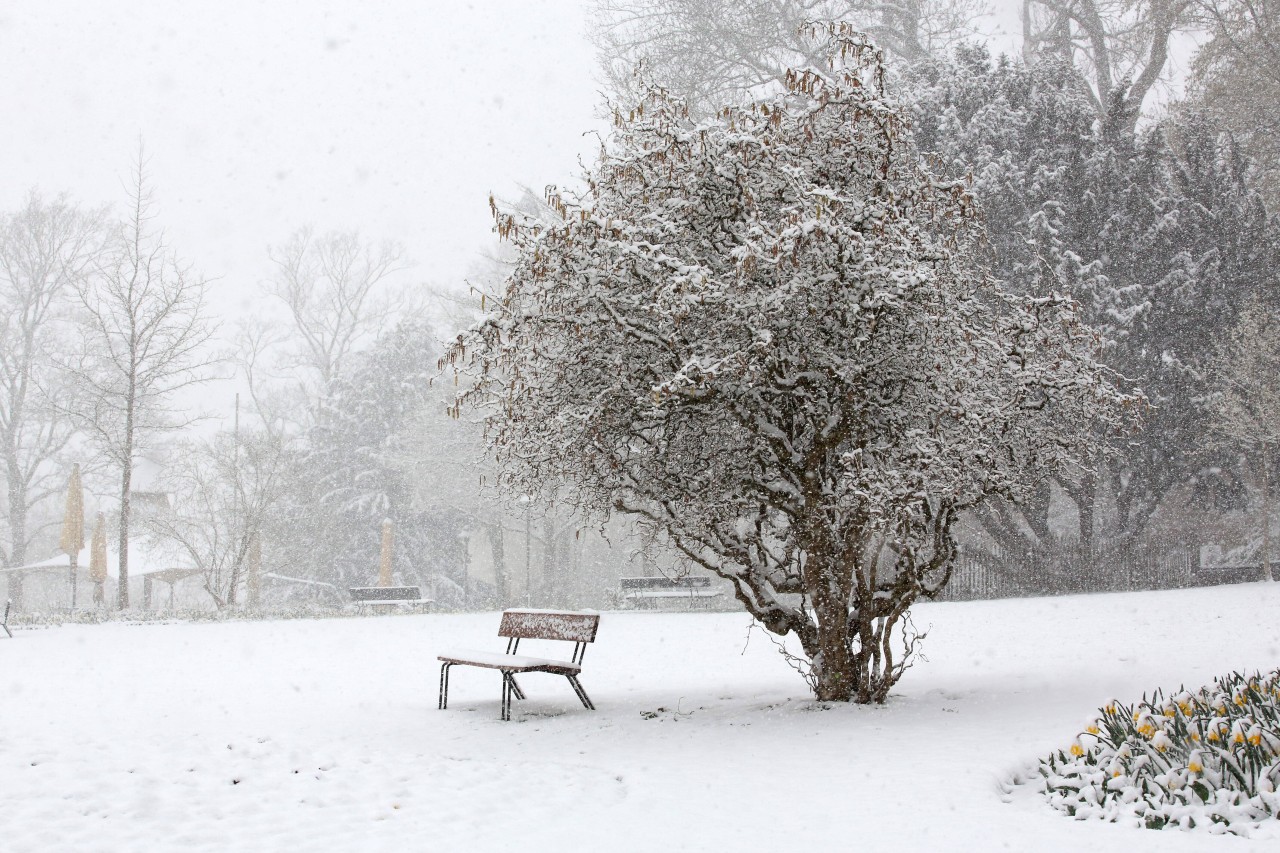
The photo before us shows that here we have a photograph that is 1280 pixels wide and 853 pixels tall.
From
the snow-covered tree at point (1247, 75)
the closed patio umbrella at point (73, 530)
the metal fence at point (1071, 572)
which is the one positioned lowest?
the metal fence at point (1071, 572)

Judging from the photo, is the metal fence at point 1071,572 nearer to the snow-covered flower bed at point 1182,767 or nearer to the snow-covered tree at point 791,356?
the snow-covered tree at point 791,356

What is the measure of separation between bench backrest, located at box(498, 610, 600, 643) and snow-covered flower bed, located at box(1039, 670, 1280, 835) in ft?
14.1

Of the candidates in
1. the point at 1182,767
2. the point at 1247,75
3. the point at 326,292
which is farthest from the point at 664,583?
the point at 326,292

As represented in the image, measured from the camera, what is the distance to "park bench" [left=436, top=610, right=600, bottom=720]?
8.92m

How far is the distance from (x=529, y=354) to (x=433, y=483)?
22584mm

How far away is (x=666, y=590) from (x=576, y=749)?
15.2 meters

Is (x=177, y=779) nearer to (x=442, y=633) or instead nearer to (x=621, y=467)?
(x=621, y=467)

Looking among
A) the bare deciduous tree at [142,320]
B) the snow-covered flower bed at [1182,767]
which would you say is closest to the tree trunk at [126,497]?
the bare deciduous tree at [142,320]

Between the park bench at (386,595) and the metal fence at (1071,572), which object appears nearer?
the metal fence at (1071,572)

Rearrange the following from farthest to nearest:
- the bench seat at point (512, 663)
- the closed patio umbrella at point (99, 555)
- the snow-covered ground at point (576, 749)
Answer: the closed patio umbrella at point (99, 555) < the bench seat at point (512, 663) < the snow-covered ground at point (576, 749)

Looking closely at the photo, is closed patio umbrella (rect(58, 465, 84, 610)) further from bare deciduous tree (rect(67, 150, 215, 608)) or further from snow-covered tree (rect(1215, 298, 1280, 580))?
snow-covered tree (rect(1215, 298, 1280, 580))

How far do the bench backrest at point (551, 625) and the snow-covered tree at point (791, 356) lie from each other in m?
1.17

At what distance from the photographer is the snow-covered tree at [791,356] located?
7699 millimetres

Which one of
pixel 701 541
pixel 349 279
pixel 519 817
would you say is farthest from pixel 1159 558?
pixel 349 279
